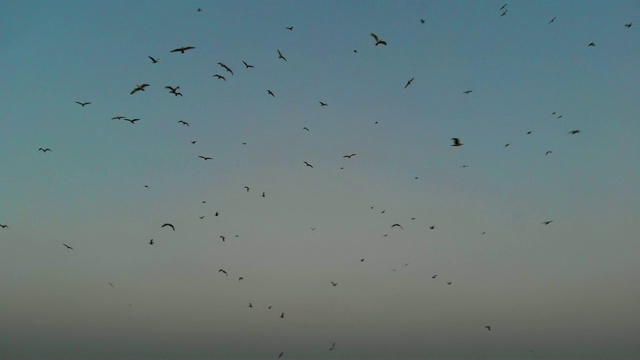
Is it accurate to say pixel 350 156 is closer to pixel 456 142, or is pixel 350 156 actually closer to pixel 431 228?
pixel 431 228

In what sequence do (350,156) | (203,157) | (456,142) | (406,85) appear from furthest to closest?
(350,156), (203,157), (406,85), (456,142)

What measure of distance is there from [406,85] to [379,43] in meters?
5.04

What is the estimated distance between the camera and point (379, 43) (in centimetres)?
4109

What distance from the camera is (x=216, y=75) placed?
44.8m

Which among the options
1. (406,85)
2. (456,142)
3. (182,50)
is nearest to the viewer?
(456,142)

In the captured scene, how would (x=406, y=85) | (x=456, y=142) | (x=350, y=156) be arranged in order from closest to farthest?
(x=456, y=142)
(x=406, y=85)
(x=350, y=156)

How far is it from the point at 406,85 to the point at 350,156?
12.3m

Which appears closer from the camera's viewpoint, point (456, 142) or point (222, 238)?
point (456, 142)

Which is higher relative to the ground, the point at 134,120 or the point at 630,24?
the point at 630,24

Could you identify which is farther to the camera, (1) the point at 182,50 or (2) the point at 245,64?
(2) the point at 245,64

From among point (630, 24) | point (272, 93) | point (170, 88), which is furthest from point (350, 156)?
point (630, 24)

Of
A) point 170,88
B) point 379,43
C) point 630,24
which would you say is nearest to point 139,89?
point 170,88

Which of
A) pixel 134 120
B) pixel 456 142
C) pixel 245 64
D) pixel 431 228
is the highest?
pixel 245 64

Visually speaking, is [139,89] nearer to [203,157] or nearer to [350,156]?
[203,157]
